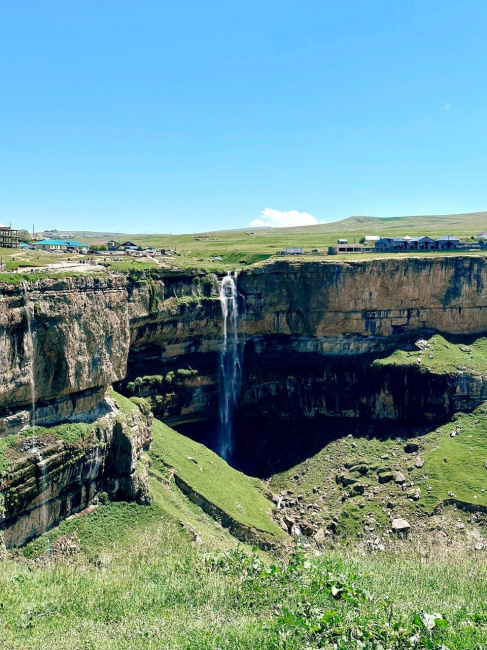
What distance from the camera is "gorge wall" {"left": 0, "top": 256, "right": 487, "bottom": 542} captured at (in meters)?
59.2

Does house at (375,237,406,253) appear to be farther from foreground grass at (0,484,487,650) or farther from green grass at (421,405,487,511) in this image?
foreground grass at (0,484,487,650)

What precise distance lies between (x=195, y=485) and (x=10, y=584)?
21.5 metres

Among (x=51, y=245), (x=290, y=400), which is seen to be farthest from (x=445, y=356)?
(x=51, y=245)

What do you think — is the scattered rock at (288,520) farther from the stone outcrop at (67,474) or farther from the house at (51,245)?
the house at (51,245)

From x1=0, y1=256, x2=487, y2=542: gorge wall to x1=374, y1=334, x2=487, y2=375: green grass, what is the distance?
942mm

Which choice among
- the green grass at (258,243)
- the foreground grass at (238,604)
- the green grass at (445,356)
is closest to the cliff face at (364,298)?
the green grass at (445,356)

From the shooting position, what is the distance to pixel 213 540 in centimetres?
3928

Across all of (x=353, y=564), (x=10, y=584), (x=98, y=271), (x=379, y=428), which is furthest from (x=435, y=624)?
(x=379, y=428)

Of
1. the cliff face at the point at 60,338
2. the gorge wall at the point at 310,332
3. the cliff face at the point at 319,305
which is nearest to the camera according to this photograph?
the cliff face at the point at 60,338

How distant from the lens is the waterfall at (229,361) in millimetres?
64000

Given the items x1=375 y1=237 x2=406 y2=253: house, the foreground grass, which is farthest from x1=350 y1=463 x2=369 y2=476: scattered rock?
x1=375 y1=237 x2=406 y2=253: house

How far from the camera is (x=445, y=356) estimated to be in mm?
62625

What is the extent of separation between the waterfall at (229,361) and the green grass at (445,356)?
14430 millimetres

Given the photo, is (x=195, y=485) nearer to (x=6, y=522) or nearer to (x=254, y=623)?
(x=6, y=522)
